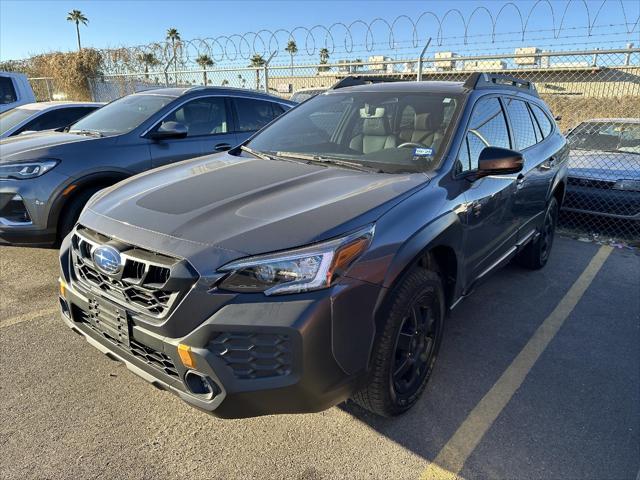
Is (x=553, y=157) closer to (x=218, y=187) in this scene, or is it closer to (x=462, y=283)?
(x=462, y=283)

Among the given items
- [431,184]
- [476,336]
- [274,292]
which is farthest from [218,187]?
[476,336]

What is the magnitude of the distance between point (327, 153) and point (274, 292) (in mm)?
1553

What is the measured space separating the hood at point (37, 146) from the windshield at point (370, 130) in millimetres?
1930

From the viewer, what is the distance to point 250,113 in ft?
19.6

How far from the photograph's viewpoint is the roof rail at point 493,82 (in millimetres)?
3346

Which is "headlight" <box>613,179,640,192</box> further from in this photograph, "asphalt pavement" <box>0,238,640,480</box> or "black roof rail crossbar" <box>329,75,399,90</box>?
"black roof rail crossbar" <box>329,75,399,90</box>

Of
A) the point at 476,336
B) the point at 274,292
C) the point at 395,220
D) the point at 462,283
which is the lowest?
the point at 476,336

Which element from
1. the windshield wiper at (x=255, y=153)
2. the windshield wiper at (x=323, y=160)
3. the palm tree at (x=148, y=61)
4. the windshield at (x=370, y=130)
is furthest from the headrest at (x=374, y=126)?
the palm tree at (x=148, y=61)

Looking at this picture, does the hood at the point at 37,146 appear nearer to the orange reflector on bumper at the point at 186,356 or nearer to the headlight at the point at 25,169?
the headlight at the point at 25,169

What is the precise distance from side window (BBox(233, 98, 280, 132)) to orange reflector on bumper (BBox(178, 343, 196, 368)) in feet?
14.2

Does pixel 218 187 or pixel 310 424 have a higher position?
pixel 218 187

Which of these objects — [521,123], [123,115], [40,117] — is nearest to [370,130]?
[521,123]

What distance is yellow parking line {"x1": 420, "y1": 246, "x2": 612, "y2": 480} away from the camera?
2.29m

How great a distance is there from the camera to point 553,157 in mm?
4512
